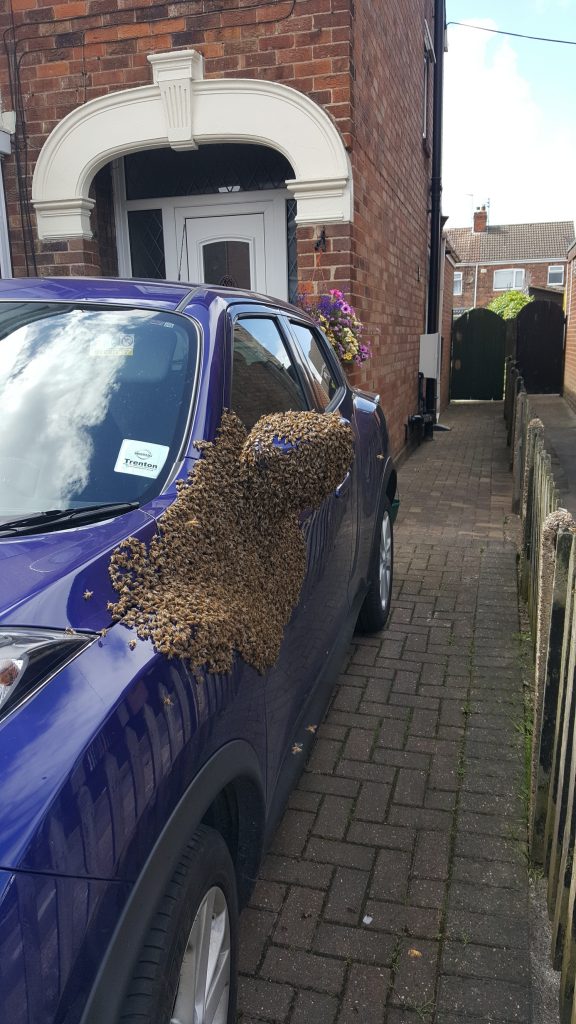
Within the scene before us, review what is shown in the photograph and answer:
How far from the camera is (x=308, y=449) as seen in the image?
2010mm

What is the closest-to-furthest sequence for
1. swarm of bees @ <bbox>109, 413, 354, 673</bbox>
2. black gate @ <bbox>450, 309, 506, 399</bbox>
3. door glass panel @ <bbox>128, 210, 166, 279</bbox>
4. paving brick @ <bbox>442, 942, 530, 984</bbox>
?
swarm of bees @ <bbox>109, 413, 354, 673</bbox>, paving brick @ <bbox>442, 942, 530, 984</bbox>, door glass panel @ <bbox>128, 210, 166, 279</bbox>, black gate @ <bbox>450, 309, 506, 399</bbox>

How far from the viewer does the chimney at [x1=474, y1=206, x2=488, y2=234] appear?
5481 cm

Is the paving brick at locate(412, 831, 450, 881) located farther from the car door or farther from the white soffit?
the white soffit

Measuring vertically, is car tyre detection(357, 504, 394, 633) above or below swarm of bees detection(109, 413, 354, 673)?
below

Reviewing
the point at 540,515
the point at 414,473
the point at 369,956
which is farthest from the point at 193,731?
the point at 414,473

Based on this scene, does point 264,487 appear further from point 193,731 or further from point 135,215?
point 135,215

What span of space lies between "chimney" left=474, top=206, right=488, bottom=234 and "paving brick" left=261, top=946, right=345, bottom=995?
5839 cm

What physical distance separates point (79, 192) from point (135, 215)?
1022mm

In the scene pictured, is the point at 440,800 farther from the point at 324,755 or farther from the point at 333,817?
the point at 324,755

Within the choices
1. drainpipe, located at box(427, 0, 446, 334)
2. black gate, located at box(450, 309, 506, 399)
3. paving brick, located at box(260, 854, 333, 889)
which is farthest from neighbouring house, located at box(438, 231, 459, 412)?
paving brick, located at box(260, 854, 333, 889)

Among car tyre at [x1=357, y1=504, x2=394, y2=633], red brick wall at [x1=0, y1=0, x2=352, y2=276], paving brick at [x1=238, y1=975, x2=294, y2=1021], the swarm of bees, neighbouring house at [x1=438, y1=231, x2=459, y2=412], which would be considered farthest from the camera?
neighbouring house at [x1=438, y1=231, x2=459, y2=412]

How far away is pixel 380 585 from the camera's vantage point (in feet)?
14.6

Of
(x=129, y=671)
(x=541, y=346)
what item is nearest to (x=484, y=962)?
(x=129, y=671)

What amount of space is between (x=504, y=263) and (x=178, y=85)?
5107 cm
